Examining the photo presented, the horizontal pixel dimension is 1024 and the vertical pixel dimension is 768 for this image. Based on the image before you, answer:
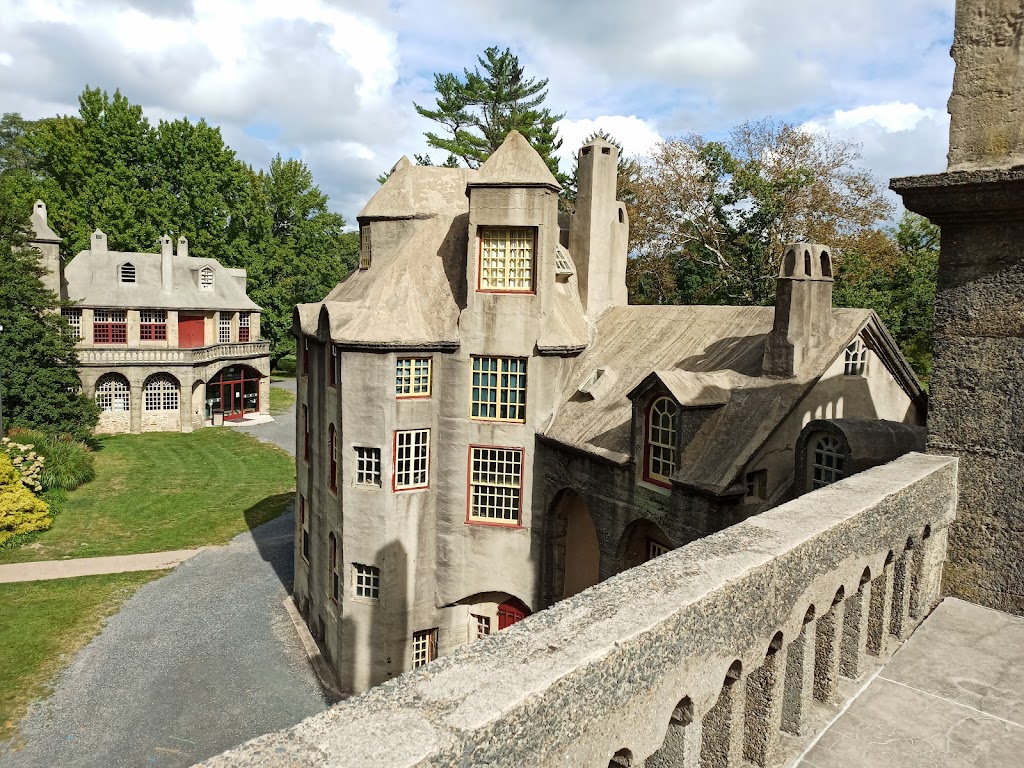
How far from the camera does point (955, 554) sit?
8867 mm

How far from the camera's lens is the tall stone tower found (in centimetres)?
805

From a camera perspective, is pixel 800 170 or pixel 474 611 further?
pixel 800 170

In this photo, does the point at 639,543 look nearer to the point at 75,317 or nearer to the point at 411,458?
the point at 411,458

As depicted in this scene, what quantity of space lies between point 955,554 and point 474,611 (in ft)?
66.3

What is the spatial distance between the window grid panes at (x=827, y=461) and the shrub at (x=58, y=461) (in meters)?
43.0

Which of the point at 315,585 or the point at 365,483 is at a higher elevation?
the point at 365,483

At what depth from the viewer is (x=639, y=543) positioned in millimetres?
22156

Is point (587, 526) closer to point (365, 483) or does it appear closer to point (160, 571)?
point (365, 483)

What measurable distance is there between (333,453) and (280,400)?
49908 mm

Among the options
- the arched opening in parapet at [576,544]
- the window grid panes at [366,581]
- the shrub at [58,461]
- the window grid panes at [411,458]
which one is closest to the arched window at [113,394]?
the shrub at [58,461]

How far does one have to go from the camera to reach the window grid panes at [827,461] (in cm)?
1569

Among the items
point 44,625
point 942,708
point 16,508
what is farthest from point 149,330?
point 942,708

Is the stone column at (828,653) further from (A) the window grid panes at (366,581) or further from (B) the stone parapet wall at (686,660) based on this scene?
(A) the window grid panes at (366,581)

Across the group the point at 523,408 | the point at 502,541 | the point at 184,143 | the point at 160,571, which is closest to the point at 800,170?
the point at 523,408
